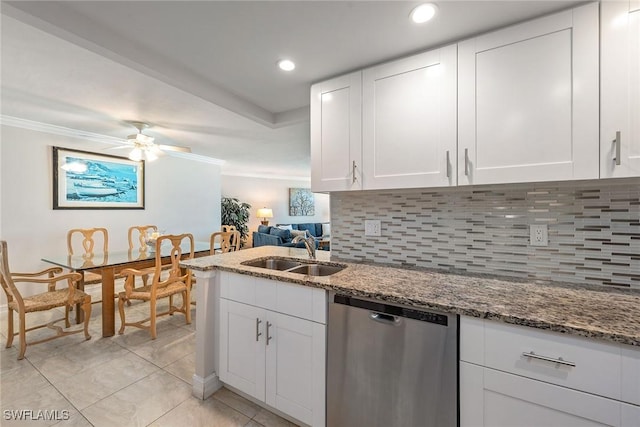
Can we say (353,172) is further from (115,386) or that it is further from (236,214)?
(236,214)

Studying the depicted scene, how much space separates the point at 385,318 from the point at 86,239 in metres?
3.68

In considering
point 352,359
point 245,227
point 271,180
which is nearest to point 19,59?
point 352,359

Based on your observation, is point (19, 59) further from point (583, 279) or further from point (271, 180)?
point (271, 180)

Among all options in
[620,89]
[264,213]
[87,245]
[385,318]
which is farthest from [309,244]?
[264,213]

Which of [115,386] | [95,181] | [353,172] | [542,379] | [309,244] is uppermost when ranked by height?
[95,181]

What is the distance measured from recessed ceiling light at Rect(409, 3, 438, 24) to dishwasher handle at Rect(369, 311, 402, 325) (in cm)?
146

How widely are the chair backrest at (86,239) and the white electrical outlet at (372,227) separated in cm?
303

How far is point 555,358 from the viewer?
3.07 ft

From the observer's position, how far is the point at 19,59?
1.79m

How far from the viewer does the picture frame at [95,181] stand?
A: 336cm

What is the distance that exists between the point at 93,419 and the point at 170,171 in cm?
390

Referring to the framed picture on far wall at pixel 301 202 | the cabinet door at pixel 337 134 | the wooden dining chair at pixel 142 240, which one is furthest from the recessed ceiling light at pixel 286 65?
the framed picture on far wall at pixel 301 202

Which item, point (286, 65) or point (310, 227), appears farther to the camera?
point (310, 227)

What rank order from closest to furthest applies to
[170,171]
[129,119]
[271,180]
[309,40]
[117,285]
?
[309,40], [129,119], [117,285], [170,171], [271,180]
